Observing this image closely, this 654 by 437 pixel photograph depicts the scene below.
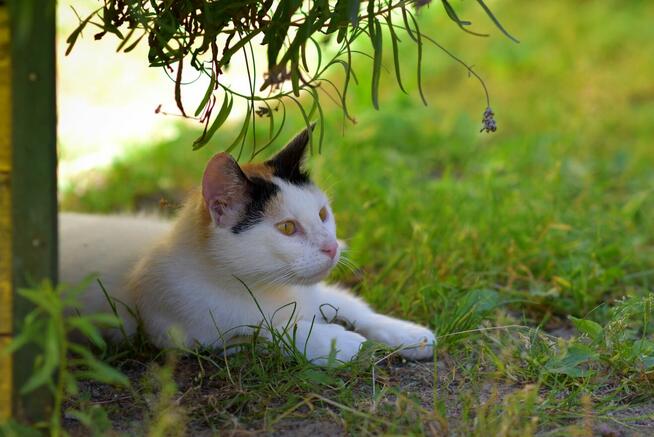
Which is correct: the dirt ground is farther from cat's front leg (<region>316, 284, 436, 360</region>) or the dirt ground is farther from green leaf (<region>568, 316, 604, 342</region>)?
green leaf (<region>568, 316, 604, 342</region>)

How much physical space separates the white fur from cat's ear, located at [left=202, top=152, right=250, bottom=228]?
0.04 meters

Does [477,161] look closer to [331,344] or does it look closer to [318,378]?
[331,344]

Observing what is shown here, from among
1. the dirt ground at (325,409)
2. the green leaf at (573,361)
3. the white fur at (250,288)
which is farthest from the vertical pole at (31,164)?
the green leaf at (573,361)

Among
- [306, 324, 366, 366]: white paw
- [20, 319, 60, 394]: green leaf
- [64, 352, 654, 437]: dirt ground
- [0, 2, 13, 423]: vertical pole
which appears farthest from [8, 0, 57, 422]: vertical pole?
[306, 324, 366, 366]: white paw

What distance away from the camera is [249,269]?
2.36 m

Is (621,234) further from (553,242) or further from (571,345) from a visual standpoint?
(571,345)

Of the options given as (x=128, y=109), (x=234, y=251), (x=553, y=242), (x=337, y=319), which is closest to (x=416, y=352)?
(x=337, y=319)

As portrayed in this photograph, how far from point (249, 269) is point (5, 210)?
31.6 inches

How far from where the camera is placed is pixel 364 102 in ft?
17.0

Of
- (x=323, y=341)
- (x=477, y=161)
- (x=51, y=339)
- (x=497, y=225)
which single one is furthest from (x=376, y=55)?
(x=477, y=161)

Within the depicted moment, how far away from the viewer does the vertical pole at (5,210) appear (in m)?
1.68

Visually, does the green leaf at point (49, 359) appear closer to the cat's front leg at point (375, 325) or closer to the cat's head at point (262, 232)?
the cat's head at point (262, 232)

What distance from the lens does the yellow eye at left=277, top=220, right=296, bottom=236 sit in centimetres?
237

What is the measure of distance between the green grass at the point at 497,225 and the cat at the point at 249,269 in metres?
0.11
